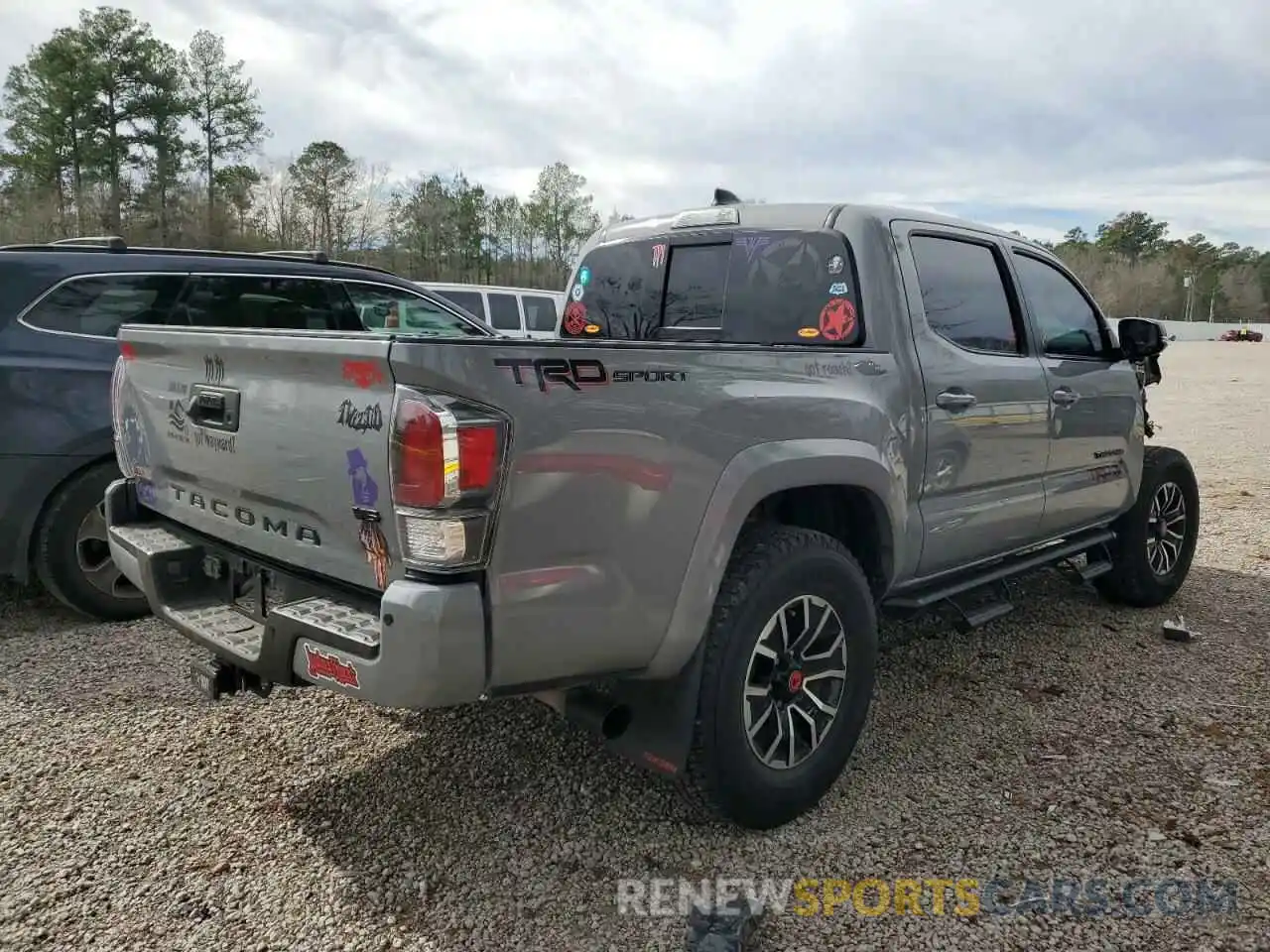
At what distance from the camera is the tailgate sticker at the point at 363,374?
207 cm

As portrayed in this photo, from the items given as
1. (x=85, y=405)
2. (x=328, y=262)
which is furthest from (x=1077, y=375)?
(x=85, y=405)

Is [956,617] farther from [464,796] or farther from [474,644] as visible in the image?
[474,644]

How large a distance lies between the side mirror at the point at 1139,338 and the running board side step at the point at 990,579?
938mm

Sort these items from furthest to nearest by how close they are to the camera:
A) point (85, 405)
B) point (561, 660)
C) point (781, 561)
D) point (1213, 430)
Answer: point (1213, 430), point (85, 405), point (781, 561), point (561, 660)

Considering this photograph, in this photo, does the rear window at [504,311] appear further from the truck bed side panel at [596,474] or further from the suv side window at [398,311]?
the truck bed side panel at [596,474]

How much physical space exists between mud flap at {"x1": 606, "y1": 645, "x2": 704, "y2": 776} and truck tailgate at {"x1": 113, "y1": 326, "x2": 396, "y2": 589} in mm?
792

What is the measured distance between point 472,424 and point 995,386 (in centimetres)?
241

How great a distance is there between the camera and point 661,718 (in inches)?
98.4

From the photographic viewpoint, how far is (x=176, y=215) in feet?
143

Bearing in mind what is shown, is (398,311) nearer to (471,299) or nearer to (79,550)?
(79,550)

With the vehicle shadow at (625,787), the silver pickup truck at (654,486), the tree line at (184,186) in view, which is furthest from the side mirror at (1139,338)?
the tree line at (184,186)

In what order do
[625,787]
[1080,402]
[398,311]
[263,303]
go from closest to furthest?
[625,787] → [1080,402] → [263,303] → [398,311]

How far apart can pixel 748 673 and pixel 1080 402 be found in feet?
8.19

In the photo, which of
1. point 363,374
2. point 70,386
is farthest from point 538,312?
point 363,374
